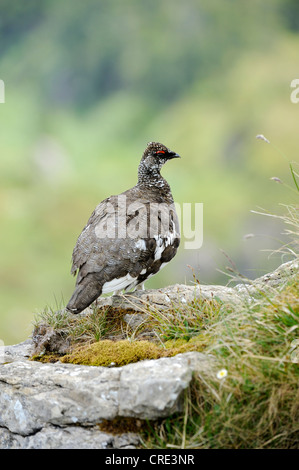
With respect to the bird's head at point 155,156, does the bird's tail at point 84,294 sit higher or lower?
lower

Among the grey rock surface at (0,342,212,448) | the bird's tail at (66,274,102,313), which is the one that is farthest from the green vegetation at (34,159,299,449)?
the bird's tail at (66,274,102,313)

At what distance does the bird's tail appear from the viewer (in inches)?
200

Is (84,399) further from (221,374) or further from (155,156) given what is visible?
(155,156)

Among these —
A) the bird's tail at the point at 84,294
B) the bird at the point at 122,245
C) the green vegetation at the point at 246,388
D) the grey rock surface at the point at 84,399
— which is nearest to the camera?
the green vegetation at the point at 246,388

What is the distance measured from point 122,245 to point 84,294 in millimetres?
646

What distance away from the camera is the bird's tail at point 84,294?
507 cm

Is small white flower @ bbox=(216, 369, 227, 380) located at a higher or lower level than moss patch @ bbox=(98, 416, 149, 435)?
→ higher

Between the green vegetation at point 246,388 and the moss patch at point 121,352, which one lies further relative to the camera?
the moss patch at point 121,352

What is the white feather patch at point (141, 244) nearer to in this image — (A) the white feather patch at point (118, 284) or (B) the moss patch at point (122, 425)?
(A) the white feather patch at point (118, 284)

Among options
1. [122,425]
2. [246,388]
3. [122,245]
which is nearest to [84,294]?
[122,245]

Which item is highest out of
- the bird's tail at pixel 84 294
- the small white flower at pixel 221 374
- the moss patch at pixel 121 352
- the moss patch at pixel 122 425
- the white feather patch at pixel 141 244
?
the white feather patch at pixel 141 244

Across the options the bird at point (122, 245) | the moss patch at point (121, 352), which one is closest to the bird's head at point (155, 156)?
the bird at point (122, 245)

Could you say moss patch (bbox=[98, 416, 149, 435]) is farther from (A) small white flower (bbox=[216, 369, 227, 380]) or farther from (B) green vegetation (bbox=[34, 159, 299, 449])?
(A) small white flower (bbox=[216, 369, 227, 380])
